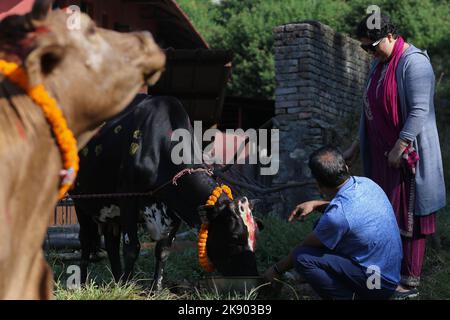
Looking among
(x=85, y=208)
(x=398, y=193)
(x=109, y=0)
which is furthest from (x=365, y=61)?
(x=398, y=193)

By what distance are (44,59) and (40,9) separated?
0.16 m

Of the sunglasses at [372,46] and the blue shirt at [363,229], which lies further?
the sunglasses at [372,46]

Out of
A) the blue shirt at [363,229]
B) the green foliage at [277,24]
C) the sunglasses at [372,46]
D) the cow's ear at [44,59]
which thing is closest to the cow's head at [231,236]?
the blue shirt at [363,229]

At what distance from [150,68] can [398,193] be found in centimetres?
319

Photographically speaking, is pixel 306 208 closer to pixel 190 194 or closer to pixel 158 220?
pixel 190 194

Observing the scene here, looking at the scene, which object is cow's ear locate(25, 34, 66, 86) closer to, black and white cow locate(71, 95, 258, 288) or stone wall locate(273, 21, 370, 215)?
black and white cow locate(71, 95, 258, 288)

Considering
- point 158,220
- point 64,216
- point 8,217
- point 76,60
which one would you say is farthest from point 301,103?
point 8,217

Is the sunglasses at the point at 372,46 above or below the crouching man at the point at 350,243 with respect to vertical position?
above

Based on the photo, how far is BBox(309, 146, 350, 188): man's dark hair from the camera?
5.39 metres

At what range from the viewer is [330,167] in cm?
539

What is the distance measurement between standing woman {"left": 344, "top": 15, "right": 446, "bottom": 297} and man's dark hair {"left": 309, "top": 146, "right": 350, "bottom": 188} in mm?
450

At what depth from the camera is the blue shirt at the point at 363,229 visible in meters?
5.28

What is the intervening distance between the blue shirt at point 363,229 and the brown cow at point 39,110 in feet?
8.43

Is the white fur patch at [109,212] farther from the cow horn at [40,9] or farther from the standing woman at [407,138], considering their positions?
the cow horn at [40,9]
